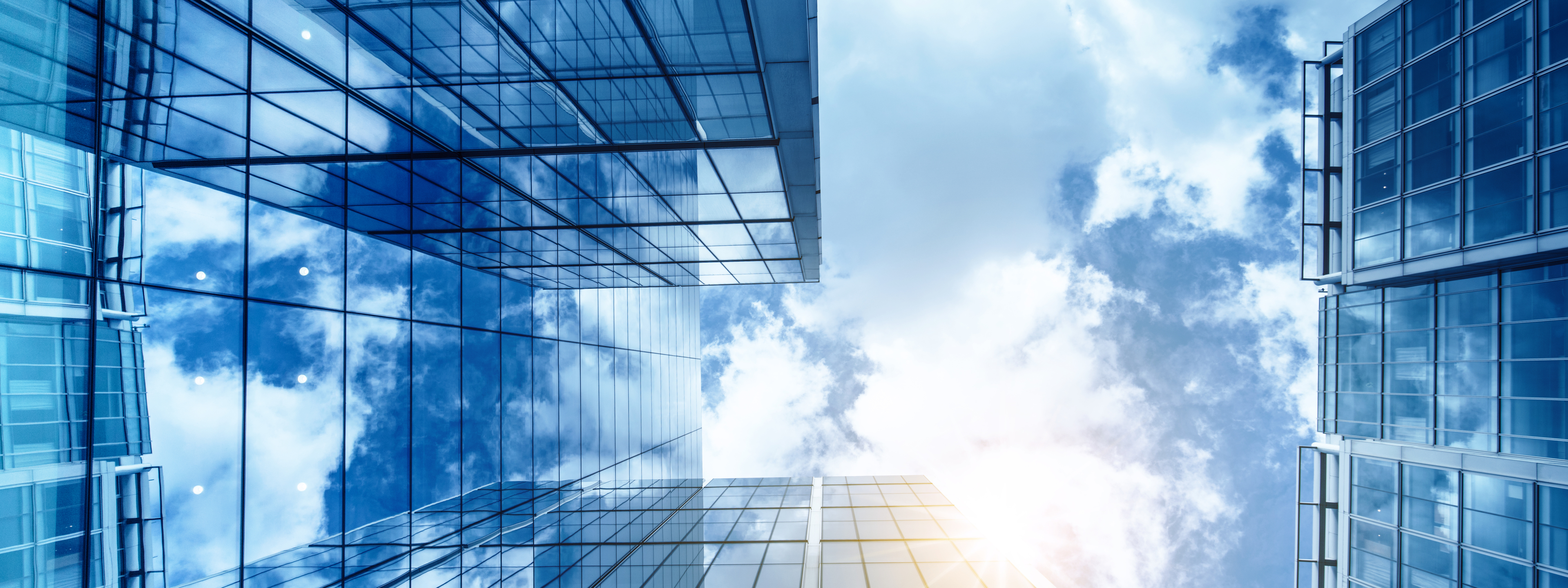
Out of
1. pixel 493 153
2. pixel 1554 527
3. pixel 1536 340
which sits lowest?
pixel 1554 527

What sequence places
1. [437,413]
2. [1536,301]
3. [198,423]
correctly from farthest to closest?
[1536,301], [437,413], [198,423]

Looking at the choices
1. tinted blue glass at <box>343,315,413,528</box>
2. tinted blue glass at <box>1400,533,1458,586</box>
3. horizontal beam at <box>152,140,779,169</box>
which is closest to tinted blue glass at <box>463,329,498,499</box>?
tinted blue glass at <box>343,315,413,528</box>

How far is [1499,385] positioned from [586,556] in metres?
28.8

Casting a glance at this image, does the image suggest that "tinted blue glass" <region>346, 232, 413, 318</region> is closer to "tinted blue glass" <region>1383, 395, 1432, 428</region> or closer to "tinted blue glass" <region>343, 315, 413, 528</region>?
"tinted blue glass" <region>343, 315, 413, 528</region>

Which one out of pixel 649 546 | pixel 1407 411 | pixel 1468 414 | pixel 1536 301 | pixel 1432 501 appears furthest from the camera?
pixel 1407 411

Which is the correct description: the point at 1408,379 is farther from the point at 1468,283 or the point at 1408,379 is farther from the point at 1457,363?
the point at 1468,283

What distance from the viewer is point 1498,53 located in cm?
1881

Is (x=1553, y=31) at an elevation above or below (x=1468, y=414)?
above

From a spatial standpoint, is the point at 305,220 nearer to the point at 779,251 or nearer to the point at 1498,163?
the point at 779,251

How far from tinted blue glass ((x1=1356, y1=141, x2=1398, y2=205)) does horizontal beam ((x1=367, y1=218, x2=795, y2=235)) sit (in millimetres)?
24426

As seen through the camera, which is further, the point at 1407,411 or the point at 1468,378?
the point at 1407,411

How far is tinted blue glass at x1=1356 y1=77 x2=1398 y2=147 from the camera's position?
22484 mm

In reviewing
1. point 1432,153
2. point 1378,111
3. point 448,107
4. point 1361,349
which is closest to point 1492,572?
point 1361,349

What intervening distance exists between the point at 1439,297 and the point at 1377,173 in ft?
18.0
